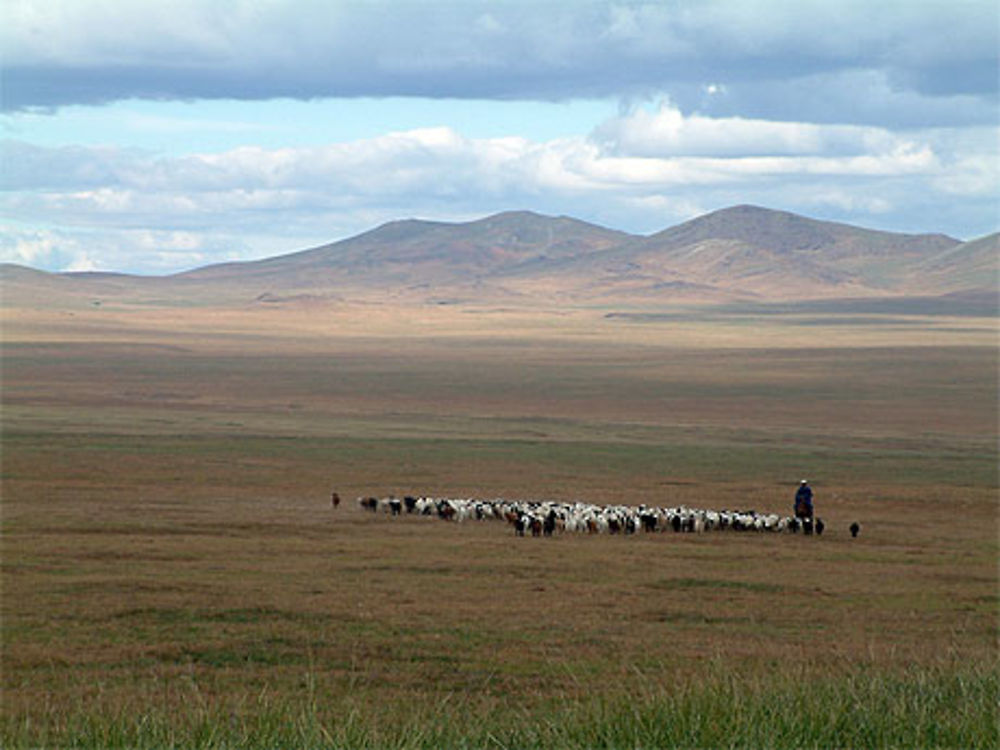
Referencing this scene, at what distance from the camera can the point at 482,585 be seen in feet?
74.4

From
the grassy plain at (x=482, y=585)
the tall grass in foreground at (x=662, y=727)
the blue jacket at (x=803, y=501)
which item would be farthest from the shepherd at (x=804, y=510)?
the tall grass in foreground at (x=662, y=727)

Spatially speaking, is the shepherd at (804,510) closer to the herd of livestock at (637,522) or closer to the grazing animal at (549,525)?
the herd of livestock at (637,522)

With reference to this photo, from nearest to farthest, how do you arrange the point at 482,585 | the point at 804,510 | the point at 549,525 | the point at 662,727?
the point at 662,727
the point at 482,585
the point at 549,525
the point at 804,510

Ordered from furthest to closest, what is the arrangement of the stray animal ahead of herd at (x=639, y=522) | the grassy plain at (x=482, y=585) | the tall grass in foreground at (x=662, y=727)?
the stray animal ahead of herd at (x=639, y=522) → the grassy plain at (x=482, y=585) → the tall grass in foreground at (x=662, y=727)

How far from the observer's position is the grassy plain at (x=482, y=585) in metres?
8.50

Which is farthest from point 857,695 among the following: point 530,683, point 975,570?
point 975,570

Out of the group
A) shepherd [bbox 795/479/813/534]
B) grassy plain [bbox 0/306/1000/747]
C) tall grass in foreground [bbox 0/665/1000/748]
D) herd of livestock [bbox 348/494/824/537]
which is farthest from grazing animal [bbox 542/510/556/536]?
tall grass in foreground [bbox 0/665/1000/748]

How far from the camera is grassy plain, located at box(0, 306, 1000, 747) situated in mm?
8500

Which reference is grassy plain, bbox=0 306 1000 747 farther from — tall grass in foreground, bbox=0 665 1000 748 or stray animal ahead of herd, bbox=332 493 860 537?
stray animal ahead of herd, bbox=332 493 860 537

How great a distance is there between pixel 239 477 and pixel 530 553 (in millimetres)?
18432

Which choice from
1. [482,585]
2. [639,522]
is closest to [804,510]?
[639,522]

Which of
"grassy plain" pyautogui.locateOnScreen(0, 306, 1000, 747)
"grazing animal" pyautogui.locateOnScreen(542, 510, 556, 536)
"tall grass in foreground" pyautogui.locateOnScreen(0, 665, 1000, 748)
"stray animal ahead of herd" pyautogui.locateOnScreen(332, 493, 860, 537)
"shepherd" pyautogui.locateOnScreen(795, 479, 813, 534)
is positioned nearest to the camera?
"tall grass in foreground" pyautogui.locateOnScreen(0, 665, 1000, 748)

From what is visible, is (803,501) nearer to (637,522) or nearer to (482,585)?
(637,522)

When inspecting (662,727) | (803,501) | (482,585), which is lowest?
(482,585)
